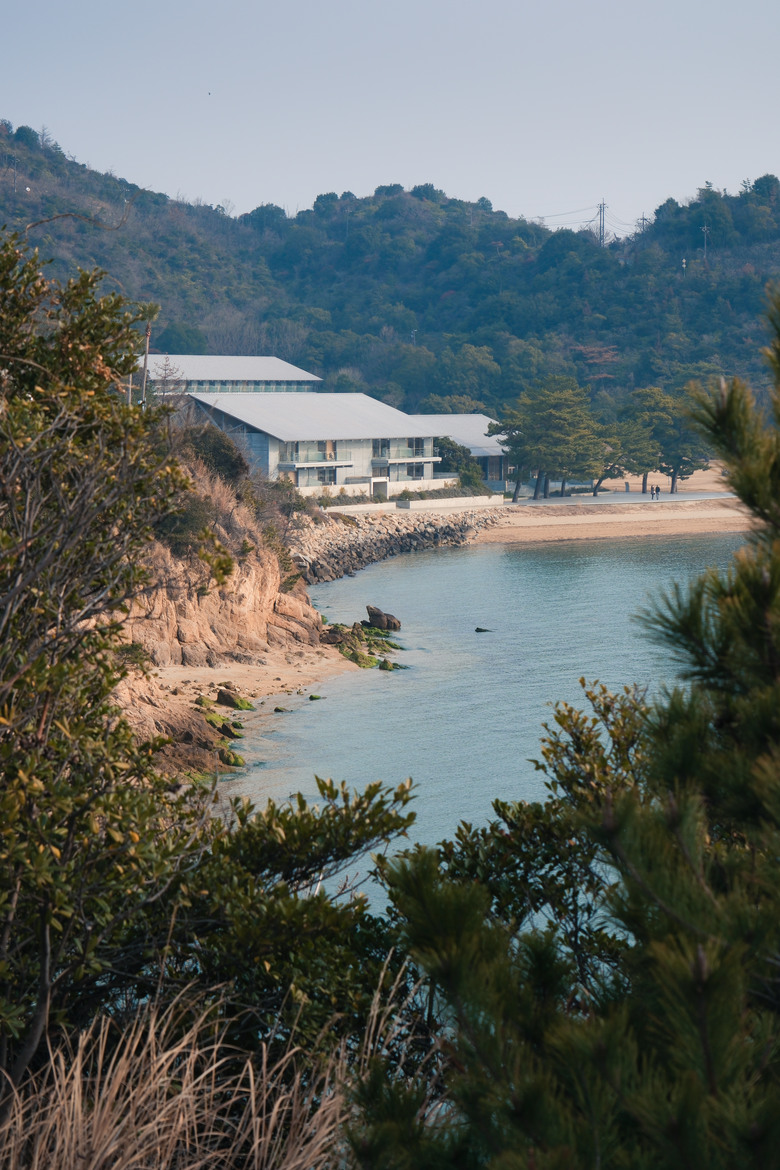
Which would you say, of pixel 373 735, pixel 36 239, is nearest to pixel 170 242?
pixel 36 239

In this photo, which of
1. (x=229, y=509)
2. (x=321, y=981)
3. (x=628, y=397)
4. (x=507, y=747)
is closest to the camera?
(x=321, y=981)

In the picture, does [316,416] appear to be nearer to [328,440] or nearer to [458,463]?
[328,440]

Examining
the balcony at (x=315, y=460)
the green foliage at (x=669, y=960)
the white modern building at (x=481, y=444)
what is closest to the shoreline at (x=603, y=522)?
the white modern building at (x=481, y=444)

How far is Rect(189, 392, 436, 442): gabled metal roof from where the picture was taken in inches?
2448

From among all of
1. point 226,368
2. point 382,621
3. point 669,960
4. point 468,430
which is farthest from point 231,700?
point 468,430

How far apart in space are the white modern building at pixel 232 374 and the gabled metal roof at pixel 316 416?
4.01 metres

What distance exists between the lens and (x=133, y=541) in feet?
18.3

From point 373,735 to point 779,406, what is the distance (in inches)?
813

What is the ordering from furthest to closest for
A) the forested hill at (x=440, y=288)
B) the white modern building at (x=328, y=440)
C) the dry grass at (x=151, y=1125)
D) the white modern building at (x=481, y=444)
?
1. the forested hill at (x=440, y=288)
2. the white modern building at (x=481, y=444)
3. the white modern building at (x=328, y=440)
4. the dry grass at (x=151, y=1125)

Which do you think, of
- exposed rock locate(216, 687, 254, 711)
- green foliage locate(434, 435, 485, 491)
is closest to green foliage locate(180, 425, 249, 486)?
exposed rock locate(216, 687, 254, 711)

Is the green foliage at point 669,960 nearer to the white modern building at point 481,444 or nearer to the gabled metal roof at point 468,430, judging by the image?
the gabled metal roof at point 468,430

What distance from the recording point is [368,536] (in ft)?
191

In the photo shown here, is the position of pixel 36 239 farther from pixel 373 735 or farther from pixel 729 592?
pixel 729 592

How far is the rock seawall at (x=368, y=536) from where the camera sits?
167ft
